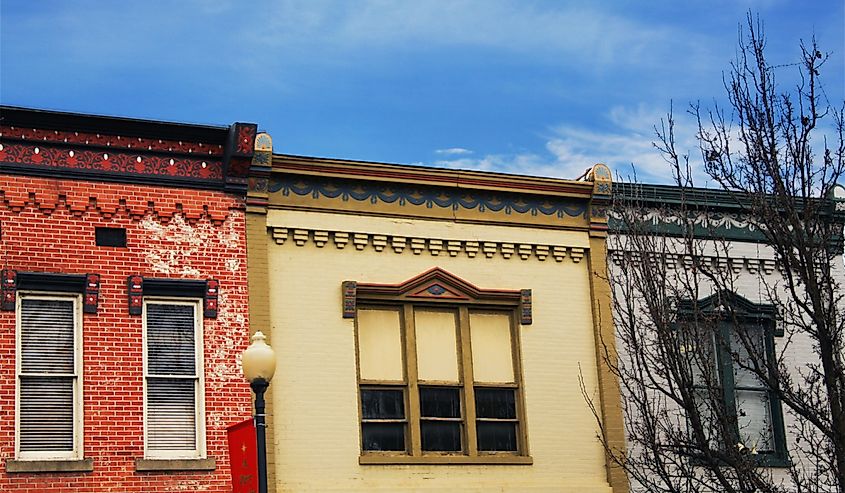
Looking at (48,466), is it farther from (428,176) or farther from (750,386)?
(750,386)

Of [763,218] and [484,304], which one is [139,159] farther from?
[763,218]

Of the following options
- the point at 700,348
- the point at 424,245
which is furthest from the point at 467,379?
the point at 700,348

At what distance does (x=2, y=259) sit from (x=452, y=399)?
6.74 meters

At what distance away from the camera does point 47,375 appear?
17828 millimetres

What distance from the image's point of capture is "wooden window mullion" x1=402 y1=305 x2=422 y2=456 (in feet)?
64.8

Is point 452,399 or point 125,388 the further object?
point 452,399

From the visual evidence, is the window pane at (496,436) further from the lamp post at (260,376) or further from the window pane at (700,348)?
the lamp post at (260,376)

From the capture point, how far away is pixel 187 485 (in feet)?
59.1

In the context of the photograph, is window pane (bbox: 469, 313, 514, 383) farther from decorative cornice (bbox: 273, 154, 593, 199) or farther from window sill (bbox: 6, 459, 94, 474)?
window sill (bbox: 6, 459, 94, 474)

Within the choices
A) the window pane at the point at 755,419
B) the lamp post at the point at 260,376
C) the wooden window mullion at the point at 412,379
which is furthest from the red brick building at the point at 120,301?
the window pane at the point at 755,419

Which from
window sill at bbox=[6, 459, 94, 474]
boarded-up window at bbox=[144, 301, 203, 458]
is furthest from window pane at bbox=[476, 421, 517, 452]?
window sill at bbox=[6, 459, 94, 474]

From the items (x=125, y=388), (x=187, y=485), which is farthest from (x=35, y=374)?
(x=187, y=485)

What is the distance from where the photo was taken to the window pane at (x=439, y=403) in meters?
20.1

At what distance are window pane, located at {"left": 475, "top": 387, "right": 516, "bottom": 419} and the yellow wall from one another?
27cm
